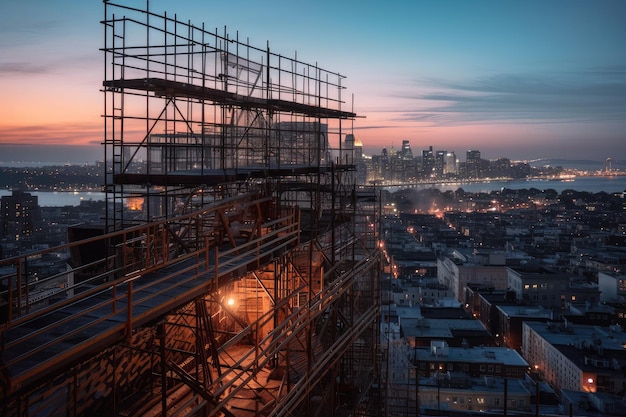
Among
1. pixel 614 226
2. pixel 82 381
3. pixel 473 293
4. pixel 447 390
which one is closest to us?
pixel 82 381

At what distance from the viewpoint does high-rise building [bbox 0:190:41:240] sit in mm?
19422

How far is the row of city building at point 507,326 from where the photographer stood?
21984 millimetres

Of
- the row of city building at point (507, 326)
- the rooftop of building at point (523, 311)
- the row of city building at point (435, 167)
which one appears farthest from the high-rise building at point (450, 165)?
the rooftop of building at point (523, 311)

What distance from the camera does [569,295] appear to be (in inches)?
1523

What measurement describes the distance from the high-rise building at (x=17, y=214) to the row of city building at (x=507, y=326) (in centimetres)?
1277

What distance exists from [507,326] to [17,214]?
24.6 metres

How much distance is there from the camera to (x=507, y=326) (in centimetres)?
3156

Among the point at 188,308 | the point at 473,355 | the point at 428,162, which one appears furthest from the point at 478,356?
the point at 428,162

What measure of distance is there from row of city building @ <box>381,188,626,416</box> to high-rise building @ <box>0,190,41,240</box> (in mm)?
12769

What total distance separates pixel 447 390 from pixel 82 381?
66.2ft

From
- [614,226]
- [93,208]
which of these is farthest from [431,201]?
→ [93,208]

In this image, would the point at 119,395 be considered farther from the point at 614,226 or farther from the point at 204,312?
the point at 614,226

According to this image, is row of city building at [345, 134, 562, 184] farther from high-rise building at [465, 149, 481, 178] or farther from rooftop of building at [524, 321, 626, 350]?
rooftop of building at [524, 321, 626, 350]

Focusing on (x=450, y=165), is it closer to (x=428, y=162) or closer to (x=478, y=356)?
(x=428, y=162)
